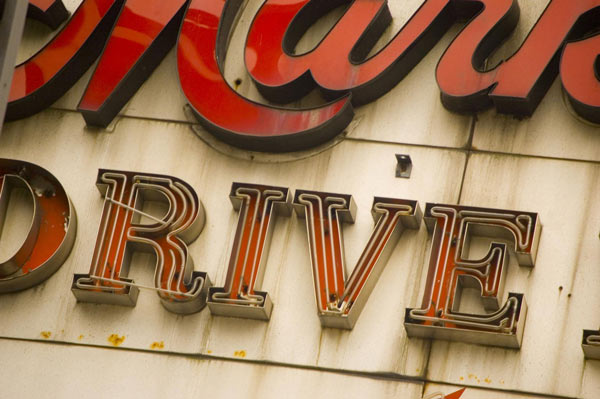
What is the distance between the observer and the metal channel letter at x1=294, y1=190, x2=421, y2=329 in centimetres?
1027

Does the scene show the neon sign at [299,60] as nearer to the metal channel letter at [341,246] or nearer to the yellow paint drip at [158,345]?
the metal channel letter at [341,246]

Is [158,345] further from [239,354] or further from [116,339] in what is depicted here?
[239,354]

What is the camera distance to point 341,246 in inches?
415

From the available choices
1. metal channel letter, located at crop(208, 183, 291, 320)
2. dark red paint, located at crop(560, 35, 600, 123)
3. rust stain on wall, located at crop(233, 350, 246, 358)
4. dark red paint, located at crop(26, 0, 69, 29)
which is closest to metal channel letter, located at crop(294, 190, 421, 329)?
metal channel letter, located at crop(208, 183, 291, 320)

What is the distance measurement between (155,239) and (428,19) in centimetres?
309

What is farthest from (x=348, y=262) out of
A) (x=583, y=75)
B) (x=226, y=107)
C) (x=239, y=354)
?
(x=583, y=75)

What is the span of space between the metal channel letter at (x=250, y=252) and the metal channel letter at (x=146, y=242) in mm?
243

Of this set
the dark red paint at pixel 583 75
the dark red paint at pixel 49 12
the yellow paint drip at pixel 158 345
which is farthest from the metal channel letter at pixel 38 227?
the dark red paint at pixel 583 75

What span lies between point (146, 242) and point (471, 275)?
2785 millimetres

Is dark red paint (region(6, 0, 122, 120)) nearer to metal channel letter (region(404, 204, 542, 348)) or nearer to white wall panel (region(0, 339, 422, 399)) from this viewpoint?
white wall panel (region(0, 339, 422, 399))

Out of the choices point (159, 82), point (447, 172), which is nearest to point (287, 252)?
point (447, 172)

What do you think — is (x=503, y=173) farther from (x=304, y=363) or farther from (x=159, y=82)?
(x=159, y=82)

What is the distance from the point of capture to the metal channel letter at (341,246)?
1027 centimetres

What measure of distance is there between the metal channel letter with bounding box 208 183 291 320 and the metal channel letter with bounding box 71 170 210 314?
0.24 meters
